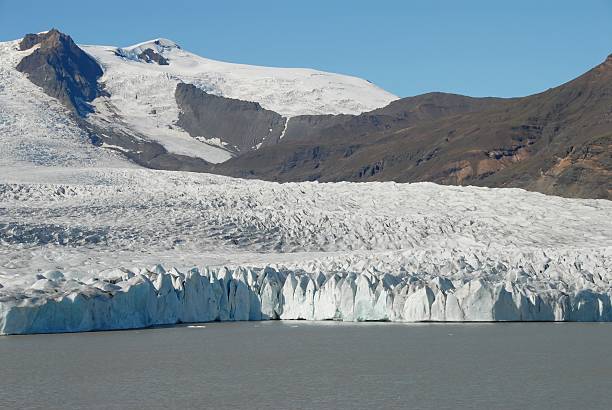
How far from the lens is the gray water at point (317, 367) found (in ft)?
64.8

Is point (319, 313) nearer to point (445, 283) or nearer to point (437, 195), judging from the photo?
point (445, 283)

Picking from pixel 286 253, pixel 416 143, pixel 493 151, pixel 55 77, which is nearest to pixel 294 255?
pixel 286 253

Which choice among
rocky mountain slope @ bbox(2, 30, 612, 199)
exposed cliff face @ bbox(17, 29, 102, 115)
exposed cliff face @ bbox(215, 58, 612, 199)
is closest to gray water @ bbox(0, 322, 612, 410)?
exposed cliff face @ bbox(215, 58, 612, 199)

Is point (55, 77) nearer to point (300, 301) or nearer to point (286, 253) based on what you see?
point (286, 253)

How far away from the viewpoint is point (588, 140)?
108000 mm

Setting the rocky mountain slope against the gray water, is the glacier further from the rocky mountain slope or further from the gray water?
the rocky mountain slope

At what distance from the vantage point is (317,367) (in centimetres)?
2398

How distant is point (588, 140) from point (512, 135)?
1010 inches

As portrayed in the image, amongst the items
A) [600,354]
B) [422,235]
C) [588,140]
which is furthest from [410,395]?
[588,140]

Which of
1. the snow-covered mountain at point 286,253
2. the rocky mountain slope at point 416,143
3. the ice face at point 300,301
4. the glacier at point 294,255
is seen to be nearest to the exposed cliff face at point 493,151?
the rocky mountain slope at point 416,143

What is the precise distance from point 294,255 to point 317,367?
1695 cm

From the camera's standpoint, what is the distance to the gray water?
19.8 metres

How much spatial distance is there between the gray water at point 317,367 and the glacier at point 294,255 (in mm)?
919

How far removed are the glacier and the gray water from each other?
3.02 feet
